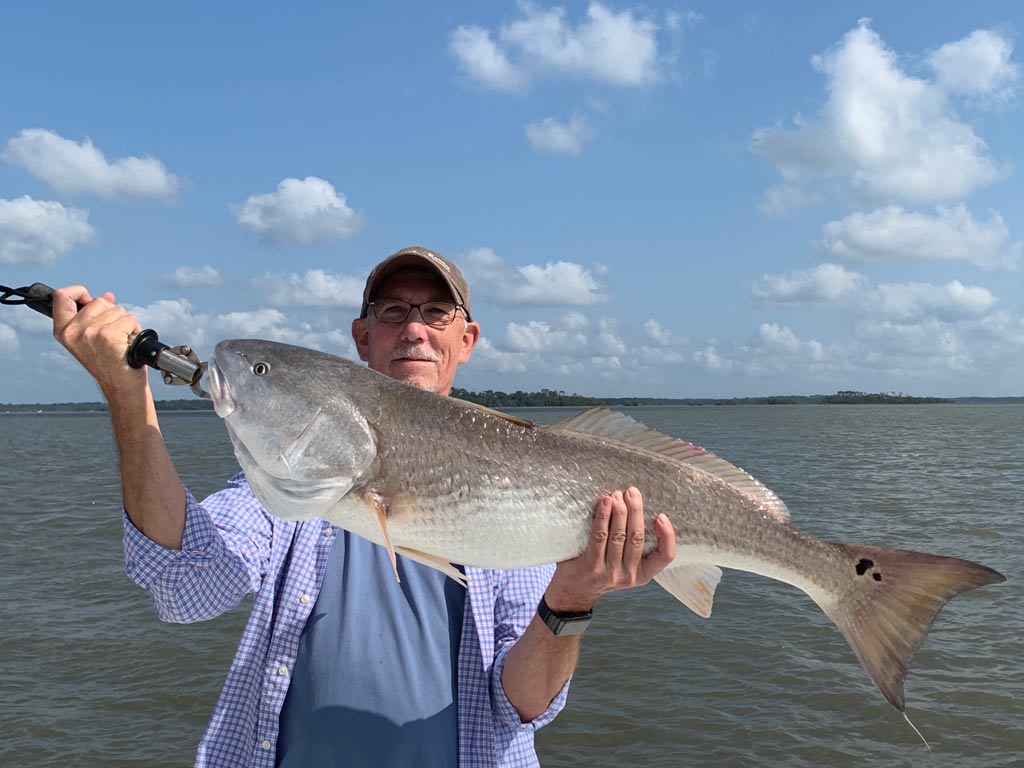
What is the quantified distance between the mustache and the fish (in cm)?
73

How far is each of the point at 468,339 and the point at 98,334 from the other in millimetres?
2056

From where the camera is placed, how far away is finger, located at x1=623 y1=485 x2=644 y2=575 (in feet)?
10.2

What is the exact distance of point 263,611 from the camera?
124 inches

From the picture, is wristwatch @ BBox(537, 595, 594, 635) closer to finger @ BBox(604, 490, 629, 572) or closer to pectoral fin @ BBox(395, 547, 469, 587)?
finger @ BBox(604, 490, 629, 572)

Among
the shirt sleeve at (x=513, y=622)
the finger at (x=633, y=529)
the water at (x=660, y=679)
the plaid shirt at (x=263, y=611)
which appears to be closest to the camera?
the plaid shirt at (x=263, y=611)

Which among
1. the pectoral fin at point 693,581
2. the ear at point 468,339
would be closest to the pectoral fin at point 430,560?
the pectoral fin at point 693,581

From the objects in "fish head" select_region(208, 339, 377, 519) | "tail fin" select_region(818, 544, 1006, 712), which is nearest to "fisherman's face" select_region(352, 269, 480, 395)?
"fish head" select_region(208, 339, 377, 519)

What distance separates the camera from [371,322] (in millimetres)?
4051

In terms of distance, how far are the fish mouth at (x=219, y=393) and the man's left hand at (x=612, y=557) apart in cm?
143

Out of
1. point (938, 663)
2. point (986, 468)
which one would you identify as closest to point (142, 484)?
point (938, 663)

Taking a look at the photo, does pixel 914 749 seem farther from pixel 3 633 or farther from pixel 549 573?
pixel 3 633

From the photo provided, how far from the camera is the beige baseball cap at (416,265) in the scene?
392 cm

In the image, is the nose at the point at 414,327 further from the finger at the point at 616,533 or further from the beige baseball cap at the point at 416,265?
the finger at the point at 616,533

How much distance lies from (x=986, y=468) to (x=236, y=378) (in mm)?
37394
